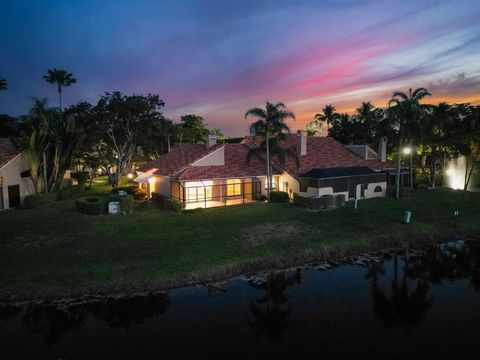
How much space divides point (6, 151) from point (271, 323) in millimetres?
30576

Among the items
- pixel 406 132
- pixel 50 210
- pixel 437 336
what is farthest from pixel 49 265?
pixel 406 132

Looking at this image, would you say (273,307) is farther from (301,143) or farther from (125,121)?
(125,121)

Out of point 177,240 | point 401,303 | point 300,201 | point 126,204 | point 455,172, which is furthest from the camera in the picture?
point 455,172

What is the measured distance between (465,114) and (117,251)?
147ft

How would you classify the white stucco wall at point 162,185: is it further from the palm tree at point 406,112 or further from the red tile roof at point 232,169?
the palm tree at point 406,112

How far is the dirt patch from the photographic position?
2245cm

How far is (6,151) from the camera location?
30.9 meters

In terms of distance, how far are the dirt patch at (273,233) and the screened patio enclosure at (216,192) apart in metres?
8.00

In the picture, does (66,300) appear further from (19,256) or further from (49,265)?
(19,256)

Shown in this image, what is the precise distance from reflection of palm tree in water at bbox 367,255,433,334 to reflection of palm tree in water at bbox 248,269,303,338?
13.7ft

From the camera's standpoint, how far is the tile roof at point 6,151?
2927 centimetres

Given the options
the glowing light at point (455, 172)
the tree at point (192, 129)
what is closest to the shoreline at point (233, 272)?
the glowing light at point (455, 172)

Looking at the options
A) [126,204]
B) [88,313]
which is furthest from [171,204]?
[88,313]

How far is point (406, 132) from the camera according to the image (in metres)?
36.3
